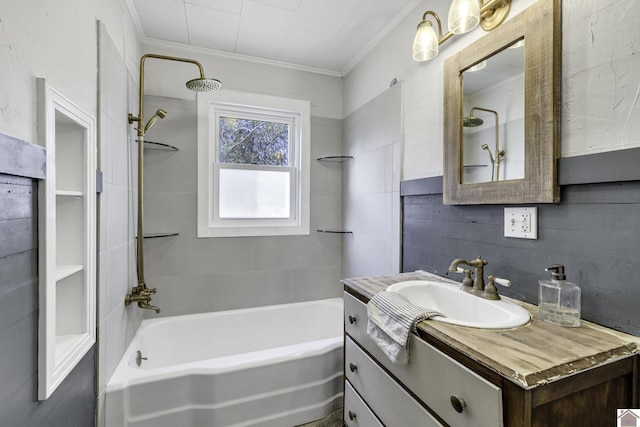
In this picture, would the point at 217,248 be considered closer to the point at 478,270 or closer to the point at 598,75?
the point at 478,270

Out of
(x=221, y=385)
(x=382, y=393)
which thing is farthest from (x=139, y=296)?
(x=382, y=393)

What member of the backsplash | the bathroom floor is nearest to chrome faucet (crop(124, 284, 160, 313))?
the bathroom floor

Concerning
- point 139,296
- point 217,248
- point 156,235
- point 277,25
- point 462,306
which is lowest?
point 139,296

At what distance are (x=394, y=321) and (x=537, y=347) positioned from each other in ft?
1.31

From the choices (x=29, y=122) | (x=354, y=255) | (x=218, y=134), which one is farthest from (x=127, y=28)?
(x=354, y=255)

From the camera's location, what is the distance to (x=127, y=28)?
1.73 m

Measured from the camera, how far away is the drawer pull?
30.3 inches

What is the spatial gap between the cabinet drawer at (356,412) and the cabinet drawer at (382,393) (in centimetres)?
3

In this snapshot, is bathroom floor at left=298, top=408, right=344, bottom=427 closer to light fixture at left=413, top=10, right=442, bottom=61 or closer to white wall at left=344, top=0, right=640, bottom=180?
white wall at left=344, top=0, right=640, bottom=180

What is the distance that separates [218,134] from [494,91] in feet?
6.22

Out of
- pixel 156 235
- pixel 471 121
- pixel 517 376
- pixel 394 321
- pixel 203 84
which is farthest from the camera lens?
pixel 156 235

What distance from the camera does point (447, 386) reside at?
2.71 feet

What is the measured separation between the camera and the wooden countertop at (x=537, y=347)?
2.15 ft

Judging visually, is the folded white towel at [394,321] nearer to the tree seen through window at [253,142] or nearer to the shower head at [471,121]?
the shower head at [471,121]
